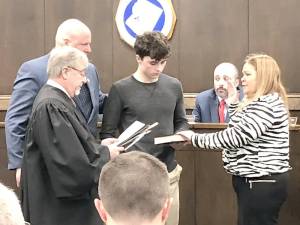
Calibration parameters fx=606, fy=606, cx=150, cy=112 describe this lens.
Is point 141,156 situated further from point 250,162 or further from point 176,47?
point 176,47

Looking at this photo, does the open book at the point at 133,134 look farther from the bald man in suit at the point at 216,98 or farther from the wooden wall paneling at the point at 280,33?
the wooden wall paneling at the point at 280,33

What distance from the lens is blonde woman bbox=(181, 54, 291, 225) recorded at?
314 centimetres

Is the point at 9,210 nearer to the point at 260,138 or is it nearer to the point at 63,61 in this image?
the point at 63,61

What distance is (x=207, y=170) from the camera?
13.6 feet

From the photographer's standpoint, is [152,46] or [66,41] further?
[66,41]

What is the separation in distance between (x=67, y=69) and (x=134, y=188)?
4.51ft

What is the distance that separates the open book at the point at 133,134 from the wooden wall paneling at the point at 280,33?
3.43 metres

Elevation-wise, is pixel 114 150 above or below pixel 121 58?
below

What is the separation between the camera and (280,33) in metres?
6.20

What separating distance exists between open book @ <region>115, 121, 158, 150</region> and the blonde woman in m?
0.46

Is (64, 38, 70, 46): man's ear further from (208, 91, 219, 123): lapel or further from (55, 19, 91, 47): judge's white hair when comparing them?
(208, 91, 219, 123): lapel

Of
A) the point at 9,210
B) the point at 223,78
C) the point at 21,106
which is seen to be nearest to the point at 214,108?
the point at 223,78

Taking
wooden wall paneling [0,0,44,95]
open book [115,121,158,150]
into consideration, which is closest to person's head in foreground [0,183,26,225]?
open book [115,121,158,150]

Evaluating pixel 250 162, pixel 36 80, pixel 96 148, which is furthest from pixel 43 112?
pixel 250 162
